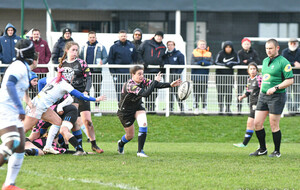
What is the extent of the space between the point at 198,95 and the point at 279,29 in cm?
1194

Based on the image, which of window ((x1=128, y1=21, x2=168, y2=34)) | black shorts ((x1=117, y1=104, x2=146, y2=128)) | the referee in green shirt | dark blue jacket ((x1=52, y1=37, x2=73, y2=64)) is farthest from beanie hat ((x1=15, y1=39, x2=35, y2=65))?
window ((x1=128, y1=21, x2=168, y2=34))

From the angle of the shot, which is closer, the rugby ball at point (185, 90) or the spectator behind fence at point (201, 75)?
the rugby ball at point (185, 90)

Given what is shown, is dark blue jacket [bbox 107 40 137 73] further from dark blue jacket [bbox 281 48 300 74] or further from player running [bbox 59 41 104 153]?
dark blue jacket [bbox 281 48 300 74]

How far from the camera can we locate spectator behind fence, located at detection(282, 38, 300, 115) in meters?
16.0

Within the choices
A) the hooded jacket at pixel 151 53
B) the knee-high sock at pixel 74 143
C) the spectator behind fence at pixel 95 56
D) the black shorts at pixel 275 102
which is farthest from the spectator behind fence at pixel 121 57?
the black shorts at pixel 275 102

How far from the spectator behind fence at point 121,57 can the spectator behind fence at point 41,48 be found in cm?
180

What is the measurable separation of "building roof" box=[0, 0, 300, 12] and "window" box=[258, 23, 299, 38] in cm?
89

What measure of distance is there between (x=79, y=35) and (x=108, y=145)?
249 inches

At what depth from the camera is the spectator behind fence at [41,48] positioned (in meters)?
15.4

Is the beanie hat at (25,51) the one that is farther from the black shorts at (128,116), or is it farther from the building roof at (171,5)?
the building roof at (171,5)

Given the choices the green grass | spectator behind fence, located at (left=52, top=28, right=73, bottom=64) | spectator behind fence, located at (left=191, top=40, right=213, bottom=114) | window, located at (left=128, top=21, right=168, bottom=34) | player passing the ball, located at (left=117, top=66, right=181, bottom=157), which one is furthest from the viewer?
window, located at (left=128, top=21, right=168, bottom=34)

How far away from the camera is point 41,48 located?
51.2 feet

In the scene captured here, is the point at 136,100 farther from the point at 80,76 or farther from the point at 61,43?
the point at 61,43

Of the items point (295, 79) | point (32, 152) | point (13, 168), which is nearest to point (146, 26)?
point (295, 79)
